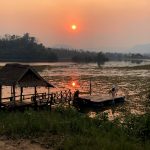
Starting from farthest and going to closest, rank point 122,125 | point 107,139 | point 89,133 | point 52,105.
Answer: point 52,105 → point 122,125 → point 89,133 → point 107,139

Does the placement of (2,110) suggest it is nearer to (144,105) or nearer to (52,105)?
(52,105)

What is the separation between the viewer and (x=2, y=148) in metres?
17.5

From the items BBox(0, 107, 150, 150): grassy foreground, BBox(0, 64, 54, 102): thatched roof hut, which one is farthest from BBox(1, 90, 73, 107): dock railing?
BBox(0, 107, 150, 150): grassy foreground

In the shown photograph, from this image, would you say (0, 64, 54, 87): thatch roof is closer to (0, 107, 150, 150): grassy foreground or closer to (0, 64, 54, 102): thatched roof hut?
(0, 64, 54, 102): thatched roof hut

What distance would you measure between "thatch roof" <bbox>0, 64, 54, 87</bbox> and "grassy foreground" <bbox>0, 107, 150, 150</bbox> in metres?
7.65

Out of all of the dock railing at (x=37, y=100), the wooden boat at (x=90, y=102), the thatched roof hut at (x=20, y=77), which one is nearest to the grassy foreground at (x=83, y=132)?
the thatched roof hut at (x=20, y=77)

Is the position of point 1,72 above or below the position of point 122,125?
above

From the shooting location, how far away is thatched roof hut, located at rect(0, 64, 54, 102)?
3138cm

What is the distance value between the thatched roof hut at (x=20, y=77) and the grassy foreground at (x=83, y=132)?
761 centimetres

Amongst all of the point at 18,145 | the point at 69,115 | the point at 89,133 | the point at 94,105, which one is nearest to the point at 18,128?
the point at 18,145

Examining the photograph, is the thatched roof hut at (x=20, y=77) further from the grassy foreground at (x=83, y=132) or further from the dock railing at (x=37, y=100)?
the grassy foreground at (x=83, y=132)

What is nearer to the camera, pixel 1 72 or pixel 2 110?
pixel 2 110

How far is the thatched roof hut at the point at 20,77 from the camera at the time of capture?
3138cm

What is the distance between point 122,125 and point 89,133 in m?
3.73
